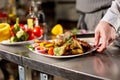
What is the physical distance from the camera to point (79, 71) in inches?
31.6

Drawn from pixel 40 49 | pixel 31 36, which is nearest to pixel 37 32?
pixel 31 36

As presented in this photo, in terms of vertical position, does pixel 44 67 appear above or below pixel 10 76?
above

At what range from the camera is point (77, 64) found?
0.87 meters

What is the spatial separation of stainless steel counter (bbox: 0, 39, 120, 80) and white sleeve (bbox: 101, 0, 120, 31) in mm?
106

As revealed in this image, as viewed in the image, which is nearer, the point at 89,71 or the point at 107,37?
the point at 89,71

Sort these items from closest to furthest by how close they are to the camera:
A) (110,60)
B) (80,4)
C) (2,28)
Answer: (110,60) → (2,28) → (80,4)

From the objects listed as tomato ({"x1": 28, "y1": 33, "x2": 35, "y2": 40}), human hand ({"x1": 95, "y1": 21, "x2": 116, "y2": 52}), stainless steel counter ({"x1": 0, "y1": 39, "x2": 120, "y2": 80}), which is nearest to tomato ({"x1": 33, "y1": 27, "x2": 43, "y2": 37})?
tomato ({"x1": 28, "y1": 33, "x2": 35, "y2": 40})

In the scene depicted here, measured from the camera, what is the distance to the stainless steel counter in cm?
79

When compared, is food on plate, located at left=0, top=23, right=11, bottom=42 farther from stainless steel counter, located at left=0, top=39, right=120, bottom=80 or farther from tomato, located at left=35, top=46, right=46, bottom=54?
tomato, located at left=35, top=46, right=46, bottom=54

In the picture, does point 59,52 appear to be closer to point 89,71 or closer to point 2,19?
point 89,71

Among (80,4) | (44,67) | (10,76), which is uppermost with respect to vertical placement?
(80,4)

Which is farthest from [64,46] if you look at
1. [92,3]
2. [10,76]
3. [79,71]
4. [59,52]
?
[10,76]

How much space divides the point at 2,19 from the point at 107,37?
3.52ft

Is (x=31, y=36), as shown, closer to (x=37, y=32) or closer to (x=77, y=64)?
(x=37, y=32)
